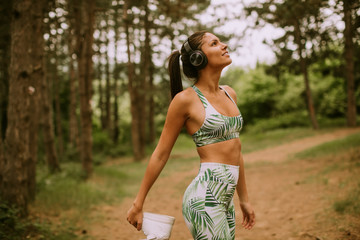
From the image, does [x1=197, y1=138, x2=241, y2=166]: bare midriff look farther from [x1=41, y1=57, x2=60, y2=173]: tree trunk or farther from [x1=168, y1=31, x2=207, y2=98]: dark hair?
[x1=41, y1=57, x2=60, y2=173]: tree trunk

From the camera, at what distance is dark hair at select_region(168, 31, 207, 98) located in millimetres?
2605

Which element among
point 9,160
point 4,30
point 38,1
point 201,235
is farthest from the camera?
point 4,30

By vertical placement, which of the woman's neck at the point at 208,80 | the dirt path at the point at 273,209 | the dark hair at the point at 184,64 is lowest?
the dirt path at the point at 273,209

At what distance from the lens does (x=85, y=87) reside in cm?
1218

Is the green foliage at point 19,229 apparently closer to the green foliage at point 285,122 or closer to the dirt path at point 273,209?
the dirt path at point 273,209

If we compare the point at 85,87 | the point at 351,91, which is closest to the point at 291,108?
the point at 351,91

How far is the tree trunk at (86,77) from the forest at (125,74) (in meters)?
0.04

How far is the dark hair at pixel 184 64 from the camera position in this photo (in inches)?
103

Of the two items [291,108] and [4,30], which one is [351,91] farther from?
[4,30]

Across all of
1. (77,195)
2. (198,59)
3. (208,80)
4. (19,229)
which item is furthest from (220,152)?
(77,195)

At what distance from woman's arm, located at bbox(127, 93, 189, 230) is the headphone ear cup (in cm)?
30

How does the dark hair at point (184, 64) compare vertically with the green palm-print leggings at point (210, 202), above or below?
above

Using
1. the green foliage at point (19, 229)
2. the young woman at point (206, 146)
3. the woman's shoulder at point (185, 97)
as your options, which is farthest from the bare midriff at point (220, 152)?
the green foliage at point (19, 229)

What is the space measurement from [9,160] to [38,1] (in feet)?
10.5
